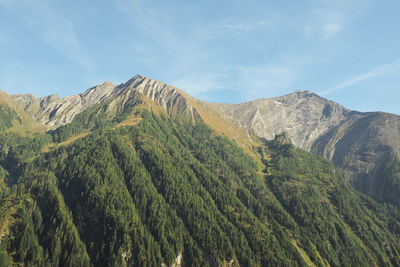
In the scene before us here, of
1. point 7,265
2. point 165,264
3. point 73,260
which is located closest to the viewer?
point 7,265

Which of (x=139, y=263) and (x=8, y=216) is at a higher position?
(x=8, y=216)

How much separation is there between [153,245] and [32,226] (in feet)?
252

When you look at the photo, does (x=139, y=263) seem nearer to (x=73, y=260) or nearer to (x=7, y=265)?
(x=73, y=260)

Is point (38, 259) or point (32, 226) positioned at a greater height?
point (32, 226)

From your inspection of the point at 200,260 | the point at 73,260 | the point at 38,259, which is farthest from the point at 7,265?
the point at 200,260

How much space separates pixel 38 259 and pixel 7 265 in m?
14.9

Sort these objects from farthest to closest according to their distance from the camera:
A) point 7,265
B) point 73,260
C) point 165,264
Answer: point 165,264, point 73,260, point 7,265

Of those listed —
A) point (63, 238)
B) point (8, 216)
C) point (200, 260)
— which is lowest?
point (200, 260)

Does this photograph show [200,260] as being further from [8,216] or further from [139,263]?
[8,216]

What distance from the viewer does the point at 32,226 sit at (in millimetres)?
198125

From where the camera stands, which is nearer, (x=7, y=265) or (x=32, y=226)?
(x=7, y=265)

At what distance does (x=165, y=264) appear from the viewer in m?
191

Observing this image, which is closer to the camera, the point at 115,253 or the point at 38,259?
the point at 38,259

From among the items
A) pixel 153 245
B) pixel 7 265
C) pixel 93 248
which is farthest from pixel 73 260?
pixel 153 245
